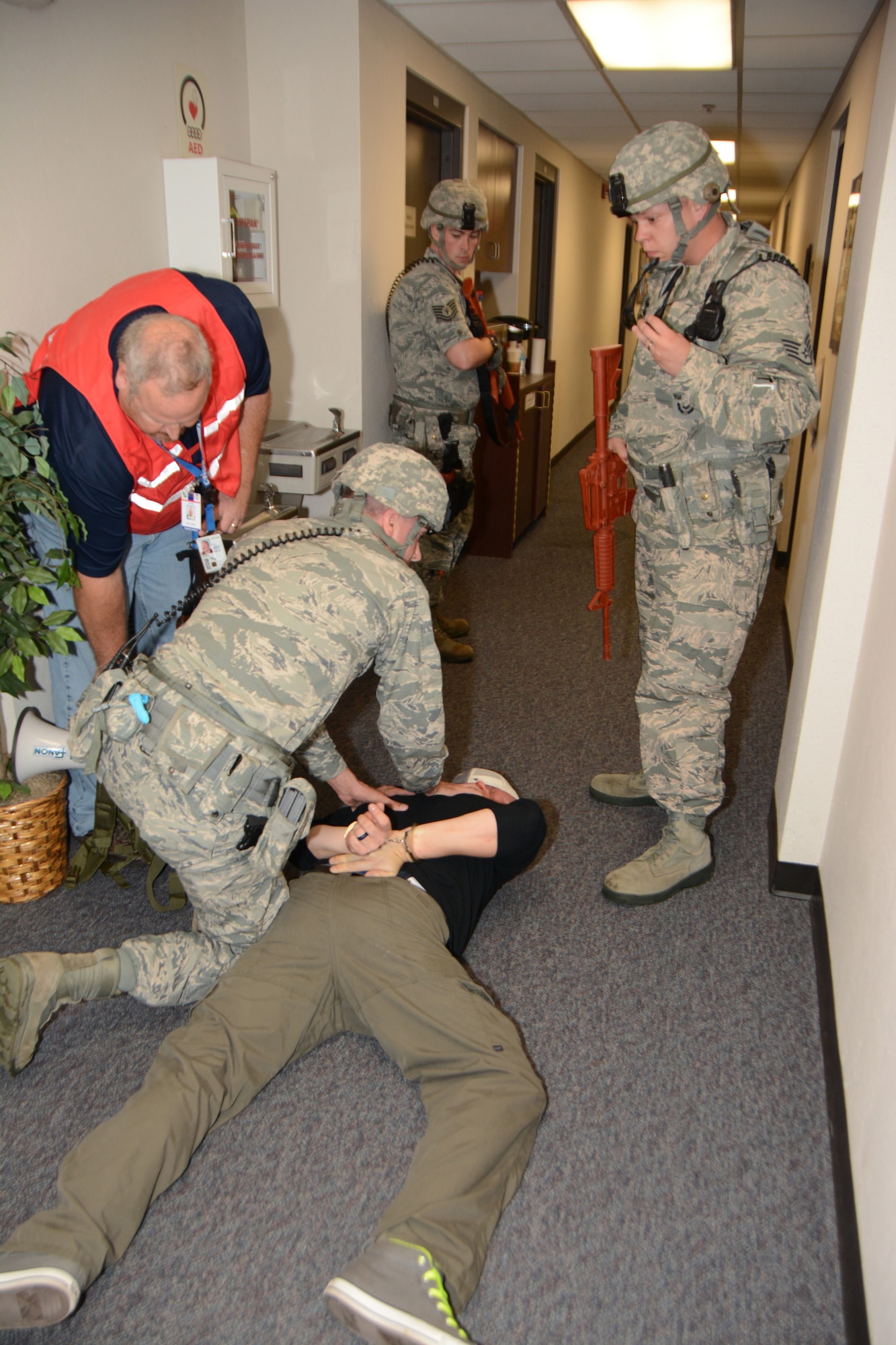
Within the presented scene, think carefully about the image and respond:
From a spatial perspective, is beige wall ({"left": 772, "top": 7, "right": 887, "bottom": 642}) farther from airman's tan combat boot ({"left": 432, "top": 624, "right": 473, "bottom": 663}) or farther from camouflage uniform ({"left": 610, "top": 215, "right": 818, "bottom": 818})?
airman's tan combat boot ({"left": 432, "top": 624, "right": 473, "bottom": 663})

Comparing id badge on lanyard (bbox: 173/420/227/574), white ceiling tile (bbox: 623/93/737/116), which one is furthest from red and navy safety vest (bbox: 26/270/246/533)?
white ceiling tile (bbox: 623/93/737/116)

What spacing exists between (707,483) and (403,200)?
2.34 metres

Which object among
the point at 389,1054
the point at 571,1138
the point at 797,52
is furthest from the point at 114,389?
the point at 797,52

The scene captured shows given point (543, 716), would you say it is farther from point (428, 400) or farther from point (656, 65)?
point (656, 65)

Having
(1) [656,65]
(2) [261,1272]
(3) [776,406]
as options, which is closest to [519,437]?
(1) [656,65]

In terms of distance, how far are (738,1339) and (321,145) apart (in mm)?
3462

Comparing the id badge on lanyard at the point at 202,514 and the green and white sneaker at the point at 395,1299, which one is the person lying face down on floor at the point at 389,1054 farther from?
the id badge on lanyard at the point at 202,514

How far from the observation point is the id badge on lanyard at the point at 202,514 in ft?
6.88

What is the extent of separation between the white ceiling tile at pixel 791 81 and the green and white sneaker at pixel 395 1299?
14.1 ft

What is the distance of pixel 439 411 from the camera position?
11.6 feet

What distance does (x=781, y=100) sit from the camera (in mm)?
4266

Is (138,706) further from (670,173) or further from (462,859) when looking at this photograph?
(670,173)

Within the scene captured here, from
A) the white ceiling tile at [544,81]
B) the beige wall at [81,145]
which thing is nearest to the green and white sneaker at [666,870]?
the beige wall at [81,145]

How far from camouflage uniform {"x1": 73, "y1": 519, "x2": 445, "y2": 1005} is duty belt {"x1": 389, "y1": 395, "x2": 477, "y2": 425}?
202 cm
